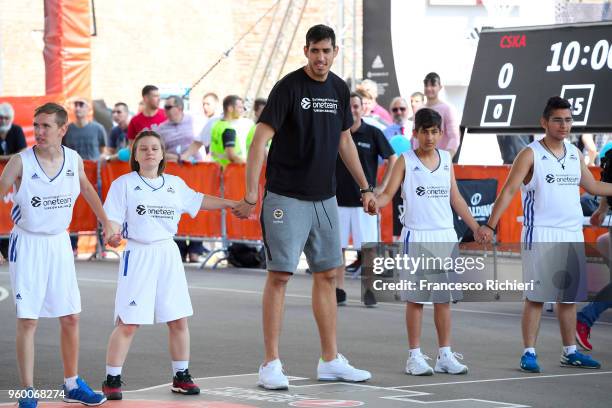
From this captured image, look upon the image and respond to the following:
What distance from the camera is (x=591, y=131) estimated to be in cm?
1472

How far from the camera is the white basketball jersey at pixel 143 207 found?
29.8 ft

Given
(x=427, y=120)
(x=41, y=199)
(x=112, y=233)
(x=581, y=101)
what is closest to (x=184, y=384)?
(x=112, y=233)

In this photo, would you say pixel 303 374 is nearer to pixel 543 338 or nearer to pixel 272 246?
pixel 272 246

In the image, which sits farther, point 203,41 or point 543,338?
point 203,41

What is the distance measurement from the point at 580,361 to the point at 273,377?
2483 millimetres

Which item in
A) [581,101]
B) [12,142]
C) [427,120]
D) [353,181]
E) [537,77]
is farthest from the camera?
[12,142]

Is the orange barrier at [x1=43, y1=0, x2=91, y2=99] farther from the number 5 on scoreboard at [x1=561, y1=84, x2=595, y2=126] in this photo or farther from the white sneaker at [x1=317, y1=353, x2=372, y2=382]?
the white sneaker at [x1=317, y1=353, x2=372, y2=382]

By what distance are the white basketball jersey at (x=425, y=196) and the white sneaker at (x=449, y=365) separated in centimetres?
96

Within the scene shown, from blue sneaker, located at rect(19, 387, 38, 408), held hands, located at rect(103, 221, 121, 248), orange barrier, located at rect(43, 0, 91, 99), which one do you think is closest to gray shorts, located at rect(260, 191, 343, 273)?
held hands, located at rect(103, 221, 121, 248)

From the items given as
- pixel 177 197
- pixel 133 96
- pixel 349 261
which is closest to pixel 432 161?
pixel 177 197

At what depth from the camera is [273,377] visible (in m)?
9.36

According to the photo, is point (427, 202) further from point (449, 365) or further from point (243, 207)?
point (243, 207)

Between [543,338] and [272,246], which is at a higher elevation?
[272,246]

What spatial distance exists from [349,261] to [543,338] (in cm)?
812
